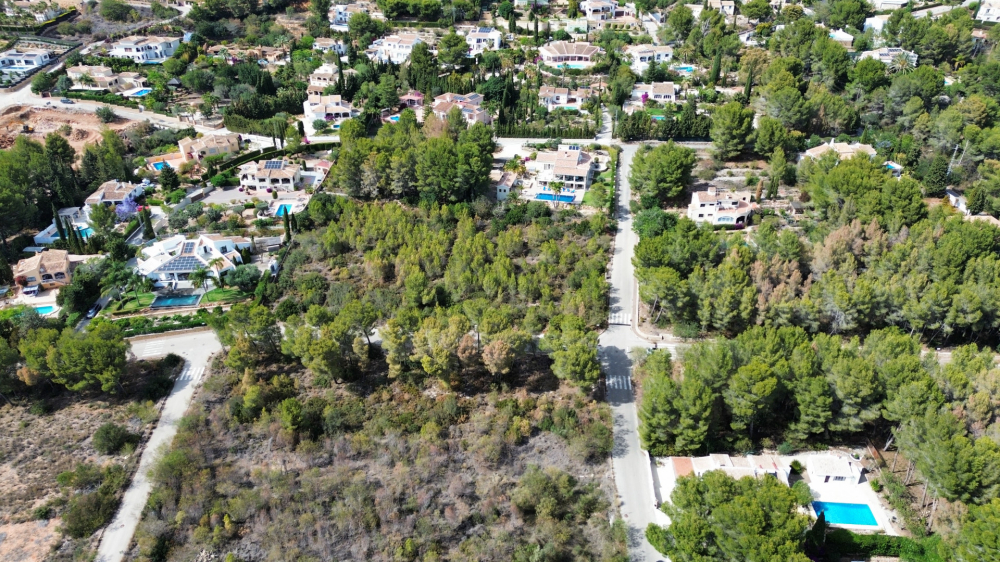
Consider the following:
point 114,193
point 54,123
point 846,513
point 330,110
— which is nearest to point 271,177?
point 114,193

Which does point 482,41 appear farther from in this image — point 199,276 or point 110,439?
point 110,439

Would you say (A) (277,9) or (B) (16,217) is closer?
(B) (16,217)

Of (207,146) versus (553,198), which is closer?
(553,198)

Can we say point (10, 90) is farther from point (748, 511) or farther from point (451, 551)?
point (748, 511)

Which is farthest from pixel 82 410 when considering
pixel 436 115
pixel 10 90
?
pixel 10 90

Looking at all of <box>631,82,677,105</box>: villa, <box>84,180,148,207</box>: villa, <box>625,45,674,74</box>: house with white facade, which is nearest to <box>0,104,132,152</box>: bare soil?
<box>84,180,148,207</box>: villa

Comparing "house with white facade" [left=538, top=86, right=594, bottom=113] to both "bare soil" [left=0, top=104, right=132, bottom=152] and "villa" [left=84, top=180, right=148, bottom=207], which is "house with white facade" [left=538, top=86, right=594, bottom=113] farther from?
"bare soil" [left=0, top=104, right=132, bottom=152]
